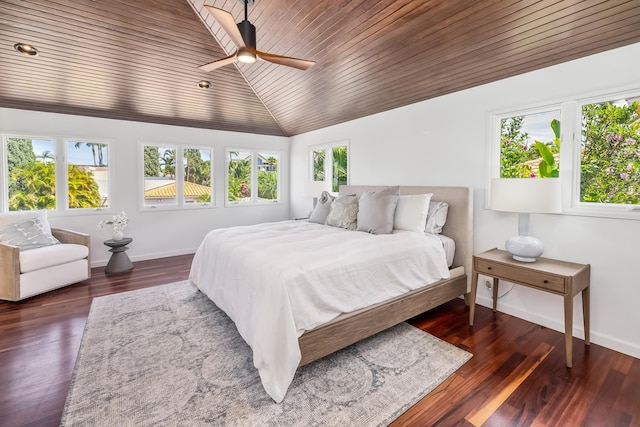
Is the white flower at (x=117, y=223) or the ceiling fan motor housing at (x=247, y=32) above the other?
the ceiling fan motor housing at (x=247, y=32)

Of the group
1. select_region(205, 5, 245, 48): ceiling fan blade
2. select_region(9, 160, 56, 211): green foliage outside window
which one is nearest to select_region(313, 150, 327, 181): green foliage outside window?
select_region(205, 5, 245, 48): ceiling fan blade

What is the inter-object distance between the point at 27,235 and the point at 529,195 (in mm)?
5489

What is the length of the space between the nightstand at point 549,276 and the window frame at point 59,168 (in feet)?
18.2

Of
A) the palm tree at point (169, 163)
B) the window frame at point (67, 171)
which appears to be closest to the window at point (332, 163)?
the palm tree at point (169, 163)

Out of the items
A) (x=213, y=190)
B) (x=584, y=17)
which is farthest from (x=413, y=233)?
(x=213, y=190)

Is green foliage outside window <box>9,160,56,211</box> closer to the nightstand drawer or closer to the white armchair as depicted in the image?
the white armchair

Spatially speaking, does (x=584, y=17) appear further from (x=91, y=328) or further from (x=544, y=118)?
(x=91, y=328)

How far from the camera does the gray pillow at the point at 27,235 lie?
11.6 ft

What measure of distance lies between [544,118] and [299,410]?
3.33 metres

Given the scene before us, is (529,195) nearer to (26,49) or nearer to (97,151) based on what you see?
(26,49)

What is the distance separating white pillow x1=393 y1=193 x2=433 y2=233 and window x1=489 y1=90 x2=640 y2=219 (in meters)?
1.07

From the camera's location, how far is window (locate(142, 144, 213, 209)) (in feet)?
17.2

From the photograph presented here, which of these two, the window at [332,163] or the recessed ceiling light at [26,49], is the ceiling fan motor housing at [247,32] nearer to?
the recessed ceiling light at [26,49]

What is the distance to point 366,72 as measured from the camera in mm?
3527
